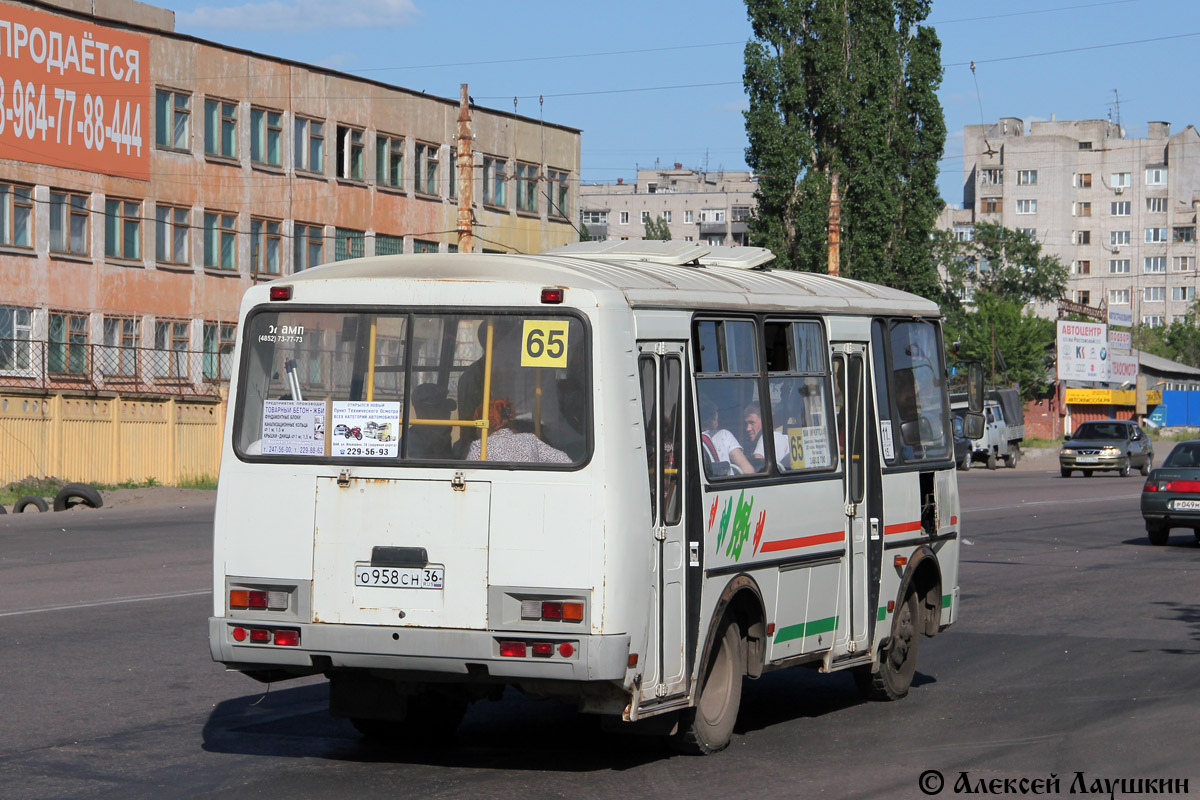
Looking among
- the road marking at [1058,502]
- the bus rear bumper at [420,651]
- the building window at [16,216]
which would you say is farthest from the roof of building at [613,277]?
the building window at [16,216]

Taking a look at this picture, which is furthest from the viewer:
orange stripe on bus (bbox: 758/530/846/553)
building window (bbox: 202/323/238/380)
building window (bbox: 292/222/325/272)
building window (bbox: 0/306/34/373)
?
building window (bbox: 292/222/325/272)

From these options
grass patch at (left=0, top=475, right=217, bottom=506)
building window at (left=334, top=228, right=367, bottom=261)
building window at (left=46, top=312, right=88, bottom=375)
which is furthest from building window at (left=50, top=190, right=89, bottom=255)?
building window at (left=334, top=228, right=367, bottom=261)

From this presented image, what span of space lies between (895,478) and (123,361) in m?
37.3

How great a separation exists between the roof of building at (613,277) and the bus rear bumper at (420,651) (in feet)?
5.35

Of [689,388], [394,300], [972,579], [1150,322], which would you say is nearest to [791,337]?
[689,388]

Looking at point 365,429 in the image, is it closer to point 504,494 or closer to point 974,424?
point 504,494

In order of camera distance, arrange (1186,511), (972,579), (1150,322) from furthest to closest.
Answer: (1150,322), (1186,511), (972,579)

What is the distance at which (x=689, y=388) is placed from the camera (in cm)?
849

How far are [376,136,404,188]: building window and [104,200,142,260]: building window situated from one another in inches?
419

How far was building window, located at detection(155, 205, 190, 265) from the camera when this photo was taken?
47.7 meters

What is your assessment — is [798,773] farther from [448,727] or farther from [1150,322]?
[1150,322]

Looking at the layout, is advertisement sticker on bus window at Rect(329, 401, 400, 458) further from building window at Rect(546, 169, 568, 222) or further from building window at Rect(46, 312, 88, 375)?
building window at Rect(546, 169, 568, 222)

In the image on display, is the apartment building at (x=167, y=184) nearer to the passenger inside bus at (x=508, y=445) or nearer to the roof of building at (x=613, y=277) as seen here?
the roof of building at (x=613, y=277)

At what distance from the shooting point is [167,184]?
4762 cm
